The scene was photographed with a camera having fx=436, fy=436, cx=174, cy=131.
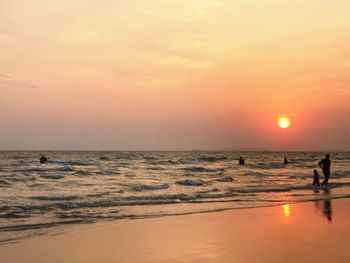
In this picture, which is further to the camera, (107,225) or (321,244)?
(107,225)

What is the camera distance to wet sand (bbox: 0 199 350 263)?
727cm

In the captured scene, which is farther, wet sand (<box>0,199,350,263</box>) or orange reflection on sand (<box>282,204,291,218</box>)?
orange reflection on sand (<box>282,204,291,218</box>)

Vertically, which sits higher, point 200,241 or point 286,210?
point 200,241

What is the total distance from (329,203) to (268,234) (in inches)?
295

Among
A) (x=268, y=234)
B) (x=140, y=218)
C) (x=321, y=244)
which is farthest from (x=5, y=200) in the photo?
(x=321, y=244)

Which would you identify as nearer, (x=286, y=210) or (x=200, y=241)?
(x=200, y=241)

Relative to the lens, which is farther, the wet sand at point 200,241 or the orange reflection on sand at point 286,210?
the orange reflection on sand at point 286,210

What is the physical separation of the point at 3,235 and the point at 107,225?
8.12 ft

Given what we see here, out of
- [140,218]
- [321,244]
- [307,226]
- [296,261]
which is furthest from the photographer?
[140,218]

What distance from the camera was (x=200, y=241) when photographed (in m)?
8.52

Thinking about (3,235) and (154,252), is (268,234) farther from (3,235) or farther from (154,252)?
(3,235)

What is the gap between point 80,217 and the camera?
1248 centimetres

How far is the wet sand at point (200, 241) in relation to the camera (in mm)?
7266

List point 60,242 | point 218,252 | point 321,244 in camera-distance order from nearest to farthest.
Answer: point 218,252
point 321,244
point 60,242
